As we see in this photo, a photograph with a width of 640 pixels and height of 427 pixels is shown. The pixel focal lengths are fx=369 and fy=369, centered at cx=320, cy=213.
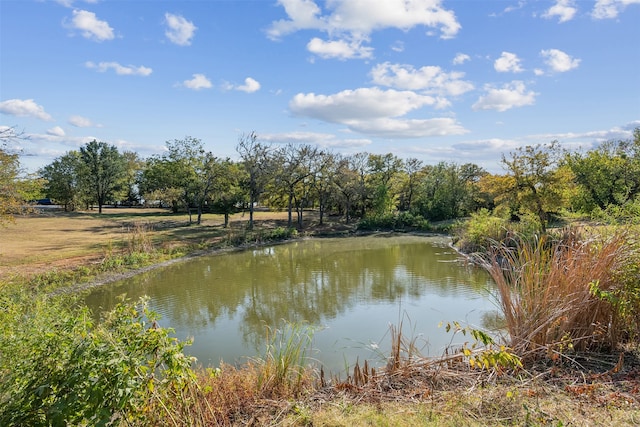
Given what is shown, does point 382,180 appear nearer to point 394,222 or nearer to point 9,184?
point 394,222

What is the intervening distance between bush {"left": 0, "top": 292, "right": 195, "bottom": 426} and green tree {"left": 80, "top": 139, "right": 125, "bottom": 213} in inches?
1602

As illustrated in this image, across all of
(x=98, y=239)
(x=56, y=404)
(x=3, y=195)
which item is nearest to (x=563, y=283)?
(x=56, y=404)

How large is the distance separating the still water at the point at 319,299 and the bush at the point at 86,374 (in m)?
2.68

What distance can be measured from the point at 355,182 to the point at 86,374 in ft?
96.7

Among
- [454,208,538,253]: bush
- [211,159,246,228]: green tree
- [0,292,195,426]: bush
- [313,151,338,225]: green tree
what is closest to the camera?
[0,292,195,426]: bush

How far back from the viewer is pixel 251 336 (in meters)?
8.09

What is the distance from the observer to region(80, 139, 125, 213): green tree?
38.5 metres

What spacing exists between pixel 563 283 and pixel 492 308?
6283mm

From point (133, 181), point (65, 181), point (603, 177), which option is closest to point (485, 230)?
point (603, 177)

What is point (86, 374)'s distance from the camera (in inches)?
89.4

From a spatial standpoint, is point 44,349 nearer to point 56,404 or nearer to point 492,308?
point 56,404

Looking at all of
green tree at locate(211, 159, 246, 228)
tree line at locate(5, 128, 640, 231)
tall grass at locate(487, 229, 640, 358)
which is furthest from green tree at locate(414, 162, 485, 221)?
tall grass at locate(487, 229, 640, 358)

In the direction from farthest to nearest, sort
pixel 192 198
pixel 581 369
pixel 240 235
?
pixel 192 198
pixel 240 235
pixel 581 369

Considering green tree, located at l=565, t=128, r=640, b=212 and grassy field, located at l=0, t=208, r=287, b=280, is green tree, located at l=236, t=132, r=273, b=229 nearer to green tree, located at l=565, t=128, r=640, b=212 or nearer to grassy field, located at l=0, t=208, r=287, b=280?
grassy field, located at l=0, t=208, r=287, b=280
